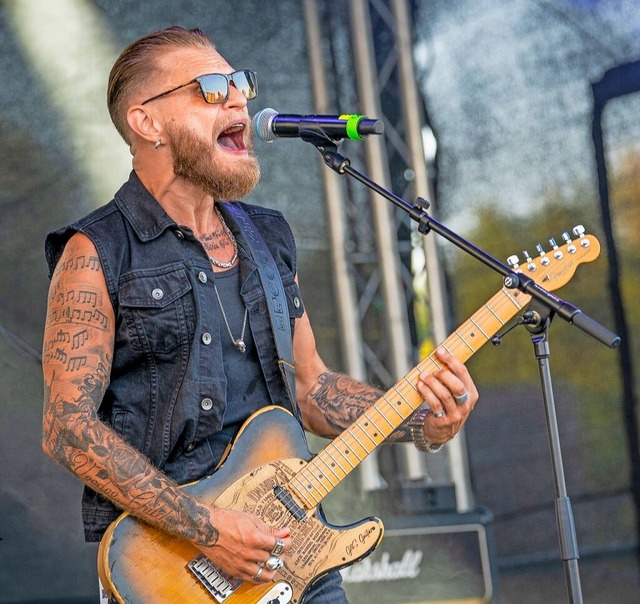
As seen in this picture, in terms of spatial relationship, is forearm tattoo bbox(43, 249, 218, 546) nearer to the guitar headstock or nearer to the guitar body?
the guitar body

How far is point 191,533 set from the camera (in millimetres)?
2307

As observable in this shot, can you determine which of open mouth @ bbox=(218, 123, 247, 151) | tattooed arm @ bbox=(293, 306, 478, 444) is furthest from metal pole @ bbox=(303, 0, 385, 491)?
open mouth @ bbox=(218, 123, 247, 151)

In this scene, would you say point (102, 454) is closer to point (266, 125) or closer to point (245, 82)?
point (266, 125)

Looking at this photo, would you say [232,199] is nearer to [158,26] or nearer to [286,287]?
[286,287]

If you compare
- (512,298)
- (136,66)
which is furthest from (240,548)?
(136,66)

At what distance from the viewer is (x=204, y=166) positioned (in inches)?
105

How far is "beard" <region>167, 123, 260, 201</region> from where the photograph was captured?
268cm

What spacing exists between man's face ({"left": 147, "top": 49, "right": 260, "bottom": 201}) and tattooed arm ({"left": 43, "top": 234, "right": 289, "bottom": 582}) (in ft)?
1.56

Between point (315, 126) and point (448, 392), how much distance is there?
2.40 ft

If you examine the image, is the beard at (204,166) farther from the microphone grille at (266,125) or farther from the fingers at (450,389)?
the fingers at (450,389)

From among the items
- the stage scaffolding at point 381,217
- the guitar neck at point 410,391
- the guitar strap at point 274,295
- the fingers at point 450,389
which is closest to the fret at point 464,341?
the guitar neck at point 410,391

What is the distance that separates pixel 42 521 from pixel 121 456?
1625 millimetres

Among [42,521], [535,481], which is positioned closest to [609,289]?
[535,481]

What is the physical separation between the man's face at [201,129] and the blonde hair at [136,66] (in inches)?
1.7
